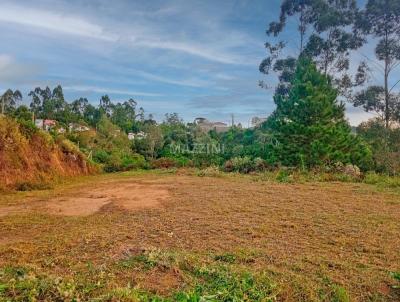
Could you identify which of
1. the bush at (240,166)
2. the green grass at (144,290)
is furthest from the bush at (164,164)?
the green grass at (144,290)

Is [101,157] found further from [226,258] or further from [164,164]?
[226,258]

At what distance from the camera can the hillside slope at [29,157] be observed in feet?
35.2

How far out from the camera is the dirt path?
23.1 feet

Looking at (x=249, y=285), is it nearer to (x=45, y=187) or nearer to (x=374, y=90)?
(x=45, y=187)

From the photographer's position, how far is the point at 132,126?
39750 mm

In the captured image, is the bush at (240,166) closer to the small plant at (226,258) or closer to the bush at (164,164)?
the bush at (164,164)

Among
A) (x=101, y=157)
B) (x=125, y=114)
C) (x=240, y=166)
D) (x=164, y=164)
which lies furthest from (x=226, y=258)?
(x=125, y=114)

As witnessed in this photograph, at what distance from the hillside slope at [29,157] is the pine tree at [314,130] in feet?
30.3

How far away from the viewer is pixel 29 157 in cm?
1227

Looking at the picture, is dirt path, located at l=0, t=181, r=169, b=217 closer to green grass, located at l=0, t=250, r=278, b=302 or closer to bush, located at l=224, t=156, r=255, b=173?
green grass, located at l=0, t=250, r=278, b=302

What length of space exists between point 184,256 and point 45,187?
813 centimetres

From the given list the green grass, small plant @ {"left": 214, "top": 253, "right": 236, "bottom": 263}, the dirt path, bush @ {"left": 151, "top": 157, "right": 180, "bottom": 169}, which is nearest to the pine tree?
bush @ {"left": 151, "top": 157, "right": 180, "bottom": 169}

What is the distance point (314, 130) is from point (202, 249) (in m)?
12.5

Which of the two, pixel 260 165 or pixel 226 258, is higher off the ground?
pixel 260 165
